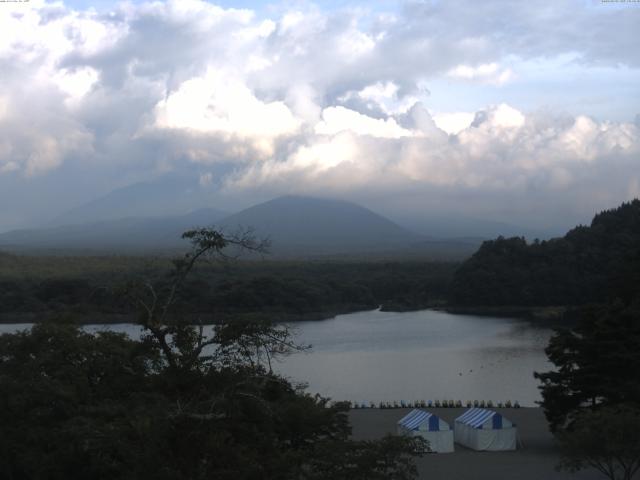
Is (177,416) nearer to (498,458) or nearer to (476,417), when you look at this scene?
(498,458)

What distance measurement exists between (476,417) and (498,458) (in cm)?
96

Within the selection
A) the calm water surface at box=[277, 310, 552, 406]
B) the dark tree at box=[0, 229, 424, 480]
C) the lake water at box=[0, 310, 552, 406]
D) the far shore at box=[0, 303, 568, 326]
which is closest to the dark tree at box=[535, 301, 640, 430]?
the lake water at box=[0, 310, 552, 406]

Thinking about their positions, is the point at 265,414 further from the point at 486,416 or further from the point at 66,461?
the point at 486,416

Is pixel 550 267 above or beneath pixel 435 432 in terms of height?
above

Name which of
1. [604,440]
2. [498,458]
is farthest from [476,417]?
[604,440]

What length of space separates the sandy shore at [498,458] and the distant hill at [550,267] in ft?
89.0

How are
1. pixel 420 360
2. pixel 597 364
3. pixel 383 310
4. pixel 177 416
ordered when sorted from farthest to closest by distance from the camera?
pixel 383 310 → pixel 420 360 → pixel 597 364 → pixel 177 416

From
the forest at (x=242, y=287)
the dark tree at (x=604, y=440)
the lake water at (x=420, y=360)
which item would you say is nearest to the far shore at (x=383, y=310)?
the forest at (x=242, y=287)

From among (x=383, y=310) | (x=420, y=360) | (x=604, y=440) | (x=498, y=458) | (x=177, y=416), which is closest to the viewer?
(x=177, y=416)

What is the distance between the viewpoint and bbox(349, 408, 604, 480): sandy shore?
11141 millimetres

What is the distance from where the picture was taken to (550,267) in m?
44.9

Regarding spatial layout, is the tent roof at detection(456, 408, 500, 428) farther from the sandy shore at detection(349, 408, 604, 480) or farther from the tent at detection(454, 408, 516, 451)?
the sandy shore at detection(349, 408, 604, 480)

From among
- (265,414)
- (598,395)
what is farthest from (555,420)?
(265,414)

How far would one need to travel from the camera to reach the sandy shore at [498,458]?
11141 mm
